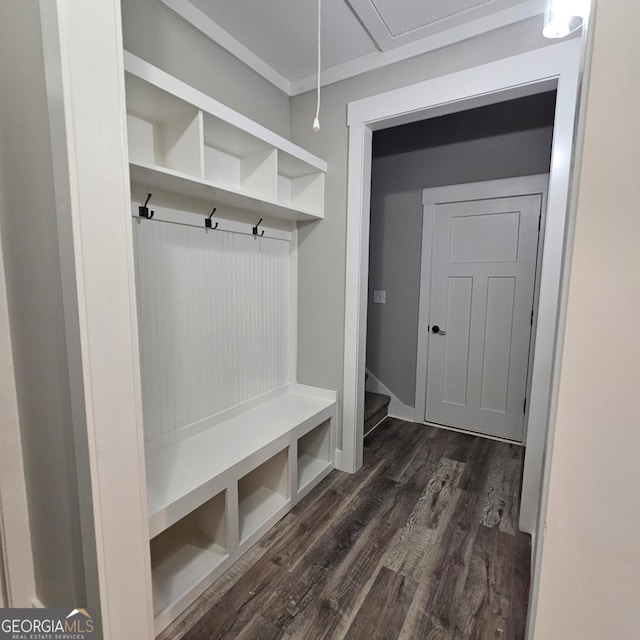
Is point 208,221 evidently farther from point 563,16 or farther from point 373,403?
point 373,403

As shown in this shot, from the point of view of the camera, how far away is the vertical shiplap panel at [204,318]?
162cm

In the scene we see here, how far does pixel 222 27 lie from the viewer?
5.90ft

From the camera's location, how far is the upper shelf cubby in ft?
4.32

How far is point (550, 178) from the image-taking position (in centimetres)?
164

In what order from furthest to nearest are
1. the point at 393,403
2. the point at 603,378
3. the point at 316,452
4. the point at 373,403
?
1. the point at 393,403
2. the point at 373,403
3. the point at 316,452
4. the point at 603,378

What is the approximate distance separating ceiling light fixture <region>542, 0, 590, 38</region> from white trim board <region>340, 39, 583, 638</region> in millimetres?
651

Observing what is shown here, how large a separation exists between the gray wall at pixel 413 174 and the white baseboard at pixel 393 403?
0.05 metres

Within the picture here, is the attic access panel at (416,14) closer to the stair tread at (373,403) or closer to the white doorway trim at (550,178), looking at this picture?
the white doorway trim at (550,178)

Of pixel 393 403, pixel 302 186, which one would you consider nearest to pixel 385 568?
pixel 393 403

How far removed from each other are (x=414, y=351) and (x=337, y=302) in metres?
1.34

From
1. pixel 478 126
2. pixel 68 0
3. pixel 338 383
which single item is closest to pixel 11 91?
pixel 68 0

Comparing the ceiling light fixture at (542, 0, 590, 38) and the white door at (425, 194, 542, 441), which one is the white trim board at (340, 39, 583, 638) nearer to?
the ceiling light fixture at (542, 0, 590, 38)

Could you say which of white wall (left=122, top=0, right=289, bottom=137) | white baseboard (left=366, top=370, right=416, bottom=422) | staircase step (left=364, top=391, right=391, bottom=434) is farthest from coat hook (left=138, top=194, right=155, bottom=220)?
white baseboard (left=366, top=370, right=416, bottom=422)

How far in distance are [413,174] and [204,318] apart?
7.83 feet
